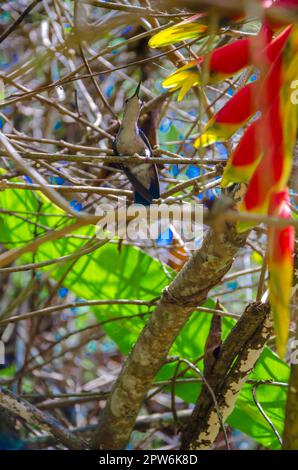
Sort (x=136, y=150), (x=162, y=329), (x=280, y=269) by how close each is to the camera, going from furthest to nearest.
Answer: (x=136, y=150), (x=162, y=329), (x=280, y=269)

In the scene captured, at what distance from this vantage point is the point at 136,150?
1699 mm

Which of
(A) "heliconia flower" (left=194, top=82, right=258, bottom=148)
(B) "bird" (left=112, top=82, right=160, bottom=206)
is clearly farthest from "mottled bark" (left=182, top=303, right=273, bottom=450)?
(A) "heliconia flower" (left=194, top=82, right=258, bottom=148)

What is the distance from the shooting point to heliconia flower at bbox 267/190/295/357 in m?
0.61

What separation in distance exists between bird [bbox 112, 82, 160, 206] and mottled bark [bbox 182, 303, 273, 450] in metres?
0.35

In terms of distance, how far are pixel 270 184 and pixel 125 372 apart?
84 cm

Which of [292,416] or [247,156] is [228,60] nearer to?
[247,156]

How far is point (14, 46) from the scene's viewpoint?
2518 millimetres

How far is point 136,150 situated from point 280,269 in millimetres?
1127

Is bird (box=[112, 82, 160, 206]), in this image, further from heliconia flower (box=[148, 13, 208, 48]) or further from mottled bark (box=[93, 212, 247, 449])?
heliconia flower (box=[148, 13, 208, 48])

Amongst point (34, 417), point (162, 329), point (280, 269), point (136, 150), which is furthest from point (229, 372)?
point (280, 269)

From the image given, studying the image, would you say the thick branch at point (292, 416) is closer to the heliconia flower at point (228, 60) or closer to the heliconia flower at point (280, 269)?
the heliconia flower at point (280, 269)

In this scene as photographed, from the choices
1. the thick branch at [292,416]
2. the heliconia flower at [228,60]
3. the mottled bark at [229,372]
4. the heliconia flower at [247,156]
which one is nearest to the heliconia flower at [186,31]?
the heliconia flower at [228,60]

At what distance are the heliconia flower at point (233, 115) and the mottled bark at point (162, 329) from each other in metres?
0.31

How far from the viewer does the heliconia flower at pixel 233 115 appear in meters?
0.74
